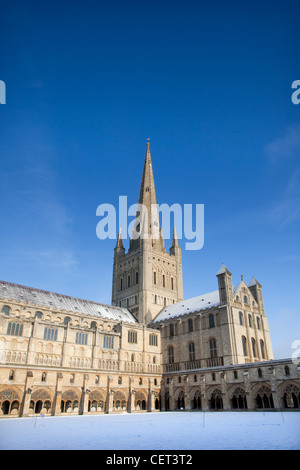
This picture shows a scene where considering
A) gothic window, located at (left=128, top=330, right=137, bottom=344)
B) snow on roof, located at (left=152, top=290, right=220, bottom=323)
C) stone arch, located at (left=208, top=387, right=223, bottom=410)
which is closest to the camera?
stone arch, located at (left=208, top=387, right=223, bottom=410)

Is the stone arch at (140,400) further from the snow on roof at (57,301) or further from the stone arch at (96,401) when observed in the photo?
the snow on roof at (57,301)

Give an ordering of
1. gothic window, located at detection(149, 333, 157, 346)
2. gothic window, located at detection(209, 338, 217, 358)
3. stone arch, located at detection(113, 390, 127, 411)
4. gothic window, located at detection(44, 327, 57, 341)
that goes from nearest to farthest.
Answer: gothic window, located at detection(44, 327, 57, 341), stone arch, located at detection(113, 390, 127, 411), gothic window, located at detection(209, 338, 217, 358), gothic window, located at detection(149, 333, 157, 346)

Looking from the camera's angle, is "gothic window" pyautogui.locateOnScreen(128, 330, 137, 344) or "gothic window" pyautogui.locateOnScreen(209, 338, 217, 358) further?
"gothic window" pyautogui.locateOnScreen(128, 330, 137, 344)

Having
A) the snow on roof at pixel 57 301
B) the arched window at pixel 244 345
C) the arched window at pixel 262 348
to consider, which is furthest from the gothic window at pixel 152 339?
the arched window at pixel 262 348

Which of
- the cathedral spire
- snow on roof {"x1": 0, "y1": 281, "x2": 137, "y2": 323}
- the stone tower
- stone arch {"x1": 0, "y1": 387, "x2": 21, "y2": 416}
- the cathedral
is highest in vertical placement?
the cathedral spire

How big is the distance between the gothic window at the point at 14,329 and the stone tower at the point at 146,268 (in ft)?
104

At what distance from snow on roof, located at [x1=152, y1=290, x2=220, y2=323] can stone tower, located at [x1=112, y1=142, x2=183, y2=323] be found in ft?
8.10

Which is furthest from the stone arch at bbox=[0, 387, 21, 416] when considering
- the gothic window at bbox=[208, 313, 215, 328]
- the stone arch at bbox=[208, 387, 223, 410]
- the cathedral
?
the gothic window at bbox=[208, 313, 215, 328]

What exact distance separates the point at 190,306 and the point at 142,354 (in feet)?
46.3

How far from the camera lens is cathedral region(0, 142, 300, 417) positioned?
1807 inches

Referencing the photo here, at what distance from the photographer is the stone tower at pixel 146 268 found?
79.0 m

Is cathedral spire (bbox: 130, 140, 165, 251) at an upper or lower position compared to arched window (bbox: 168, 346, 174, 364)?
upper

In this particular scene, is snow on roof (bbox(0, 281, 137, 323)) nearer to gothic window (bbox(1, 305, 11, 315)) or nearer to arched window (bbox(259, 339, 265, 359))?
gothic window (bbox(1, 305, 11, 315))
